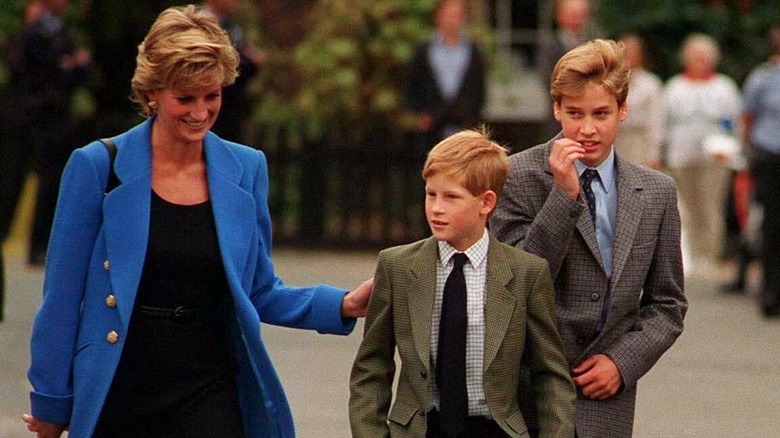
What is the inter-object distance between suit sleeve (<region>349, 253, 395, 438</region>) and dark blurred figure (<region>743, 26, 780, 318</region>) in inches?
304

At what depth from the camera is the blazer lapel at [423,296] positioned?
4262mm

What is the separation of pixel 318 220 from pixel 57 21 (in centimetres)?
359

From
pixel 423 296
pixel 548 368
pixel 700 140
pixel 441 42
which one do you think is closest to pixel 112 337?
pixel 423 296

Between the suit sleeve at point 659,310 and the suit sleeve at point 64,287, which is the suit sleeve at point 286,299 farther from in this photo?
the suit sleeve at point 659,310

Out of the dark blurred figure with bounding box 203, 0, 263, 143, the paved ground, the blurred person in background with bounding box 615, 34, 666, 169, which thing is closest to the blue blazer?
the paved ground

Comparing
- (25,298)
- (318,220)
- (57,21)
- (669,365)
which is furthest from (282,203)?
(669,365)

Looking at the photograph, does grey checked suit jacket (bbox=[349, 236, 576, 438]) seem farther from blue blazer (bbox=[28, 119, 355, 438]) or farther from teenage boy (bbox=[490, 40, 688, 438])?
blue blazer (bbox=[28, 119, 355, 438])

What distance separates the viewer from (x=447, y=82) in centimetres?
1315

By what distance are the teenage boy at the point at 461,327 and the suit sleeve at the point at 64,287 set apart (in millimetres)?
733

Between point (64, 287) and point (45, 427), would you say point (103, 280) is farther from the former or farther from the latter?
point (45, 427)

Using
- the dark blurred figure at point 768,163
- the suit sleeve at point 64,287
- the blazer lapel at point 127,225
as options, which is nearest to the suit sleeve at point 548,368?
the blazer lapel at point 127,225

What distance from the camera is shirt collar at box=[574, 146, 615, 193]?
179 inches

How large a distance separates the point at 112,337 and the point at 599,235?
4.17ft

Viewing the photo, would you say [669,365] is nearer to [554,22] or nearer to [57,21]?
[57,21]
